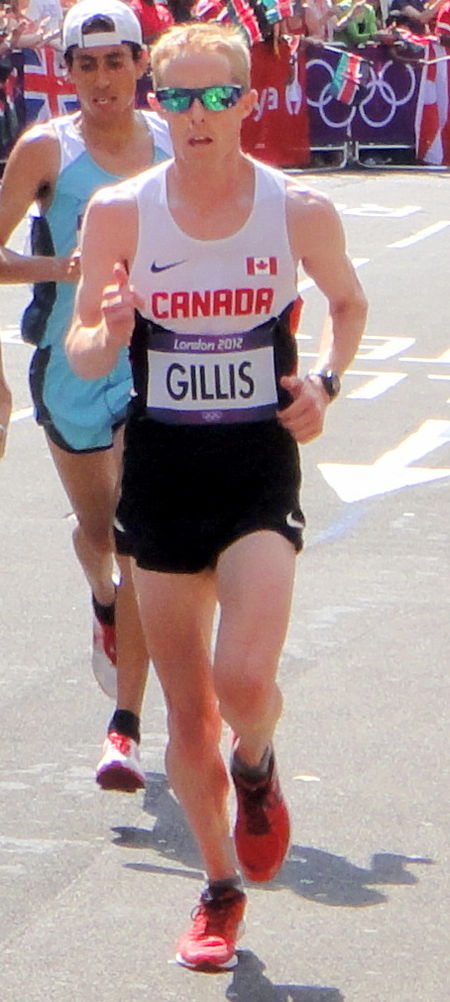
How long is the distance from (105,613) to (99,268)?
1.95m

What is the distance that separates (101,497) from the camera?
19.3ft

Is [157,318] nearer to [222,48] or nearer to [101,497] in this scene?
[222,48]

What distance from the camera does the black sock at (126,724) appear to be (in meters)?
5.50

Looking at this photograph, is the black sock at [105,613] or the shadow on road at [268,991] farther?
the black sock at [105,613]

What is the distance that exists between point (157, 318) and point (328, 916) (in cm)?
140

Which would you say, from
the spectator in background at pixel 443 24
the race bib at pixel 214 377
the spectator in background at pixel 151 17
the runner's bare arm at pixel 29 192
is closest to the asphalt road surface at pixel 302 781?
the race bib at pixel 214 377

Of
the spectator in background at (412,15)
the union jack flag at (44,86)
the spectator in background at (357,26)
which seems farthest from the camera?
the spectator in background at (412,15)

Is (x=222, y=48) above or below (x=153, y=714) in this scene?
above

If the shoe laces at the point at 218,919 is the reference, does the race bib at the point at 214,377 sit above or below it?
above

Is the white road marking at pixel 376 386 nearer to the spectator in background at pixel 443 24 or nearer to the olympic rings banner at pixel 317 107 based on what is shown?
the olympic rings banner at pixel 317 107

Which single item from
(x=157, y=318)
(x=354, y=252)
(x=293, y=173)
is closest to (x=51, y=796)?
(x=157, y=318)

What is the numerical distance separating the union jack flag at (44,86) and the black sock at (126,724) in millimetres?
18303

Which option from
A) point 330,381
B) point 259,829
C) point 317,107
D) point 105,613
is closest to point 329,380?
point 330,381

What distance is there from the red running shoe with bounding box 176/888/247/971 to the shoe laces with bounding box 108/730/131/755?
1115 mm
